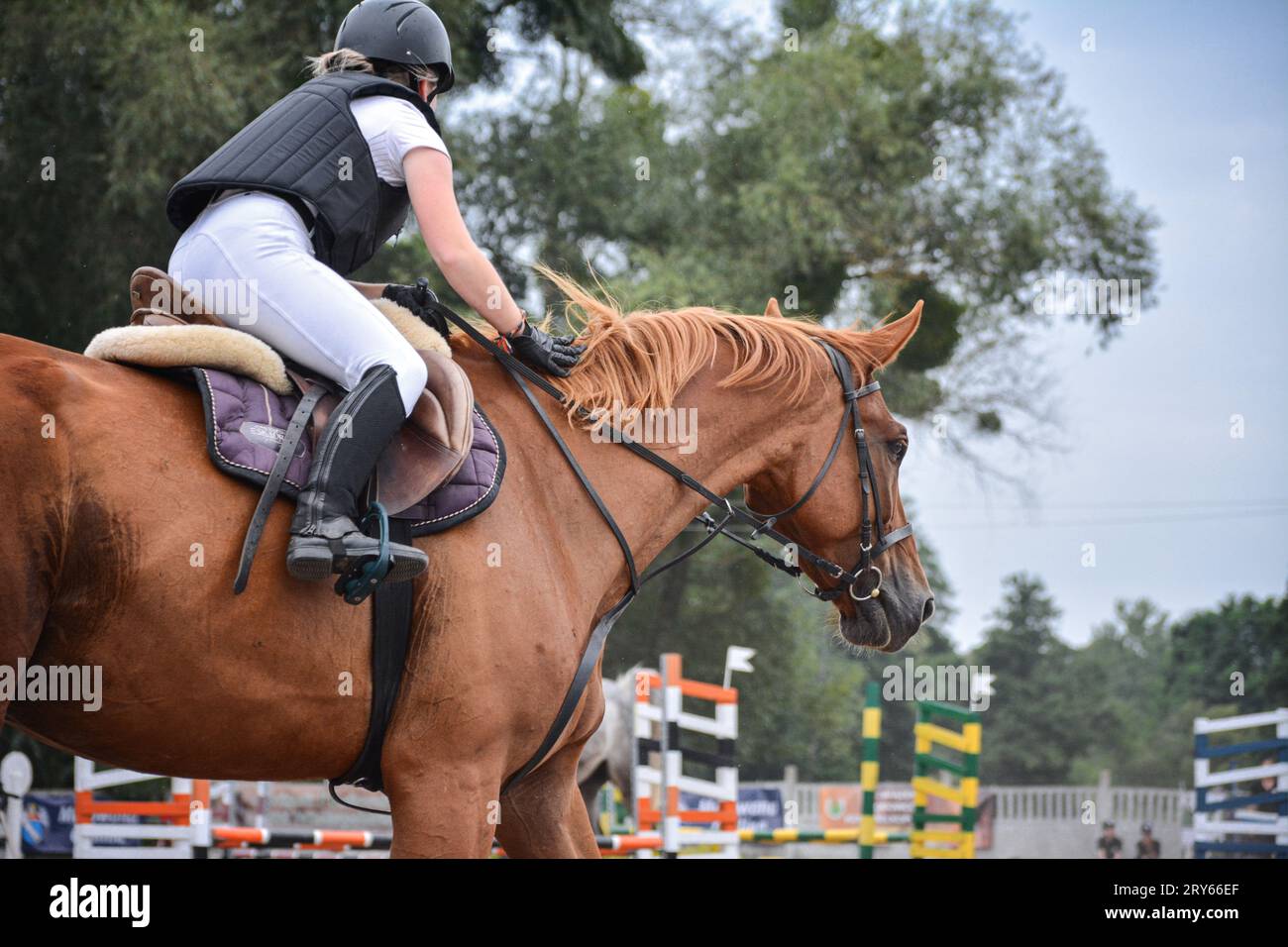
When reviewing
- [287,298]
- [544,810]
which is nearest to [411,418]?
[287,298]

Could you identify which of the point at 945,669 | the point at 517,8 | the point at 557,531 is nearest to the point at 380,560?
the point at 557,531

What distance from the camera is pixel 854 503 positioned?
14.3 ft

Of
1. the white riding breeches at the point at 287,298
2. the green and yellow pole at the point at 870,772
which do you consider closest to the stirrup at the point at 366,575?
the white riding breeches at the point at 287,298

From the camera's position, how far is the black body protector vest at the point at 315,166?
3396mm

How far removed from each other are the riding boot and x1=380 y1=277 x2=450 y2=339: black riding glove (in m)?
0.55

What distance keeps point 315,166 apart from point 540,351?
844 millimetres

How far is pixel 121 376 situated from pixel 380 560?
79 cm

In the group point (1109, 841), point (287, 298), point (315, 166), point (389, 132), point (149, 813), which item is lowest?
point (1109, 841)

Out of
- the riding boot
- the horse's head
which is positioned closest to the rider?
the riding boot

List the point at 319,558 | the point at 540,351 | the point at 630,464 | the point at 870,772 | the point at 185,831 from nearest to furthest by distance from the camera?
the point at 319,558 → the point at 540,351 → the point at 630,464 → the point at 185,831 → the point at 870,772

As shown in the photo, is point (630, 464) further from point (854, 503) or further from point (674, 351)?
point (854, 503)

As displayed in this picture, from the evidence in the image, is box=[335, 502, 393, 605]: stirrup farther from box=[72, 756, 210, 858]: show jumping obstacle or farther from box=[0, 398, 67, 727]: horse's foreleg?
box=[72, 756, 210, 858]: show jumping obstacle

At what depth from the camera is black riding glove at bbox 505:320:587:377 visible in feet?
12.6
